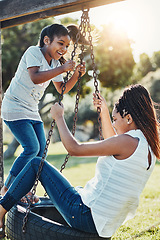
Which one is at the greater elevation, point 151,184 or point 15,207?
point 15,207

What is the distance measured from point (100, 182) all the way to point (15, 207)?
0.87 metres

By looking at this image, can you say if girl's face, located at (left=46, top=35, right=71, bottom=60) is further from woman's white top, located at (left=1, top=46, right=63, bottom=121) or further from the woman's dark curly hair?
the woman's dark curly hair

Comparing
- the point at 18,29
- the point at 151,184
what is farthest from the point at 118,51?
the point at 151,184

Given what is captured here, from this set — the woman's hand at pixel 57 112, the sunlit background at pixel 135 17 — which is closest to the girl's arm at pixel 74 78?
the woman's hand at pixel 57 112

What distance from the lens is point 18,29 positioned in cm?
1204

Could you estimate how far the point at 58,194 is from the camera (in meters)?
2.04

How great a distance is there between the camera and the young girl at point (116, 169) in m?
1.80

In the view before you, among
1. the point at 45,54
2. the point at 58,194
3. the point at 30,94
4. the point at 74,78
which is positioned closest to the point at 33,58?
the point at 45,54

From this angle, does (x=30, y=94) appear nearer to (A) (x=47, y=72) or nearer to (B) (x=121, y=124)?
(A) (x=47, y=72)

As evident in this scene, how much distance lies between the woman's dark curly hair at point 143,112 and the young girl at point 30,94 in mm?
760

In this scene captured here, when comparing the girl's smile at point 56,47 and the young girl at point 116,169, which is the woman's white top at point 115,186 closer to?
the young girl at point 116,169

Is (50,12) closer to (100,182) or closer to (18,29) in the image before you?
(100,182)

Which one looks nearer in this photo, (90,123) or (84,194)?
(84,194)

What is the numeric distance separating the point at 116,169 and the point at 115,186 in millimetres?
108
